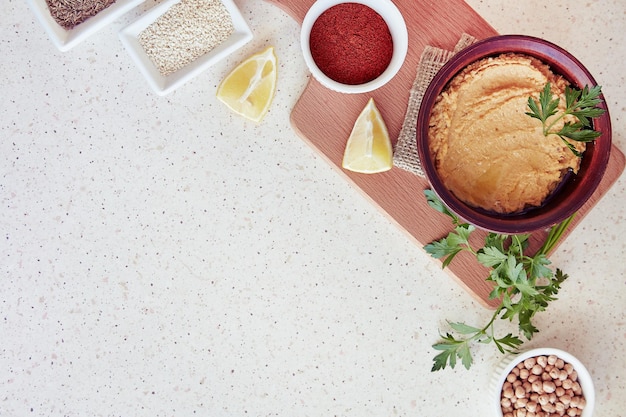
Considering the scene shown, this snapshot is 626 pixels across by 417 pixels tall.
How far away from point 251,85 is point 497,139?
1.78 ft

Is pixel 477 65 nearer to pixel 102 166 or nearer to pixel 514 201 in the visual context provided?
pixel 514 201

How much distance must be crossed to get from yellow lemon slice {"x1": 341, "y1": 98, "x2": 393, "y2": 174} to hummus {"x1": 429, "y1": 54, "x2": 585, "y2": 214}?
0.16 m

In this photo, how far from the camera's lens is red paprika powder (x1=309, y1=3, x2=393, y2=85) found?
130cm

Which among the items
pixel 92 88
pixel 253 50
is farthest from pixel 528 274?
pixel 92 88

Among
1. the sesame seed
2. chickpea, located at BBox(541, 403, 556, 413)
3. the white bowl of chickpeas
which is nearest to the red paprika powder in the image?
the sesame seed

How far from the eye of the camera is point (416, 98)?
1308mm

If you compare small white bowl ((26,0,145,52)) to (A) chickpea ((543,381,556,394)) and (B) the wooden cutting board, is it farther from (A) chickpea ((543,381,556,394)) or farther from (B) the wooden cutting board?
(A) chickpea ((543,381,556,394))

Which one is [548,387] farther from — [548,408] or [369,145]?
[369,145]

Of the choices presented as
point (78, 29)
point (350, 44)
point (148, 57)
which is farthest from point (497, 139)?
point (78, 29)

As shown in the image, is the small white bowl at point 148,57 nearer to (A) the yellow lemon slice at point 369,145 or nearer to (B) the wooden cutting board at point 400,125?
(B) the wooden cutting board at point 400,125

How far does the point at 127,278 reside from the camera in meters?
1.47

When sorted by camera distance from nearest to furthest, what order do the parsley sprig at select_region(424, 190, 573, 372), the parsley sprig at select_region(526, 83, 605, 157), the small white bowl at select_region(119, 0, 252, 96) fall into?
1. the parsley sprig at select_region(526, 83, 605, 157)
2. the parsley sprig at select_region(424, 190, 573, 372)
3. the small white bowl at select_region(119, 0, 252, 96)

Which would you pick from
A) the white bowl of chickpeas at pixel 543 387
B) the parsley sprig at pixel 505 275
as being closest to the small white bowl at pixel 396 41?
the parsley sprig at pixel 505 275

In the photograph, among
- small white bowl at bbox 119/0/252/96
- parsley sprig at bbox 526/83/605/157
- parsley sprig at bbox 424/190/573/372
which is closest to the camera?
parsley sprig at bbox 526/83/605/157
